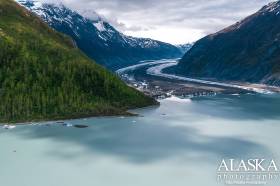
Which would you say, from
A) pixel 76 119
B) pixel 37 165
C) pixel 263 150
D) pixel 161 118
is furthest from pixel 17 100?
pixel 263 150

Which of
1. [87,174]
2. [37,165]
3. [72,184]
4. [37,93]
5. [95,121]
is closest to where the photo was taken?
[72,184]

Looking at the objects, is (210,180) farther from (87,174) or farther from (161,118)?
(161,118)

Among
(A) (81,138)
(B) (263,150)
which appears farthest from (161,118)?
(B) (263,150)

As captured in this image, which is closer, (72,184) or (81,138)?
(72,184)

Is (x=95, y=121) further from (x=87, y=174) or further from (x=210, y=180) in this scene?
(x=210, y=180)

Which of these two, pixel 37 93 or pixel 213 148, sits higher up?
pixel 37 93

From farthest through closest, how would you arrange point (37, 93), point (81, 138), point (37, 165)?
1. point (37, 93)
2. point (81, 138)
3. point (37, 165)
